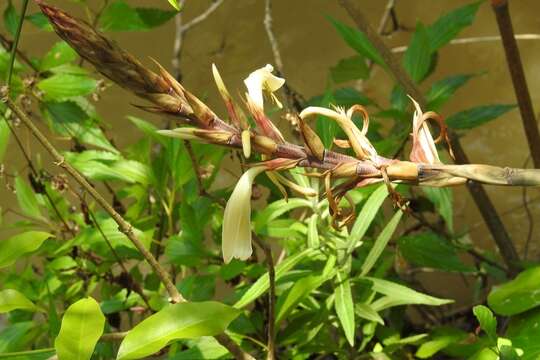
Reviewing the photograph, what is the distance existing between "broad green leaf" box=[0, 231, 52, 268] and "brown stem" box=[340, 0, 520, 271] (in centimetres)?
41

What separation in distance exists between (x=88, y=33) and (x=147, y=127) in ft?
2.23

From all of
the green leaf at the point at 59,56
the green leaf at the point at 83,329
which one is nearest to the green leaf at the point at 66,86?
the green leaf at the point at 59,56

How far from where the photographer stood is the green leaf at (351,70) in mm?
1150

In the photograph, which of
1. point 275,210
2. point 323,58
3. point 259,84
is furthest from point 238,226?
point 323,58

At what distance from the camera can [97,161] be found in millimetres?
1048

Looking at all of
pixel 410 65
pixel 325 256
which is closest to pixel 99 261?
pixel 325 256

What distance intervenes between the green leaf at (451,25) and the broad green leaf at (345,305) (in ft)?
1.19

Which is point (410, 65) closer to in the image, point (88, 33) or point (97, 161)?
point (97, 161)

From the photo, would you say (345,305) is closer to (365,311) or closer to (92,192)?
(365,311)

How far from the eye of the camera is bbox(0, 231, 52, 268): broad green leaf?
0.70 meters

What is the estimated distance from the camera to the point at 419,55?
101 centimetres

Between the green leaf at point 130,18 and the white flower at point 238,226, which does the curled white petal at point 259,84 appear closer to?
the white flower at point 238,226

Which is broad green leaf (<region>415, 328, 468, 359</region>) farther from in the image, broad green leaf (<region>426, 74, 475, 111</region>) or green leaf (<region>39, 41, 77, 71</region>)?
green leaf (<region>39, 41, 77, 71</region>)

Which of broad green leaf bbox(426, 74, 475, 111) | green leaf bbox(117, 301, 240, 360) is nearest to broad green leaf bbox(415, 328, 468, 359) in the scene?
broad green leaf bbox(426, 74, 475, 111)
